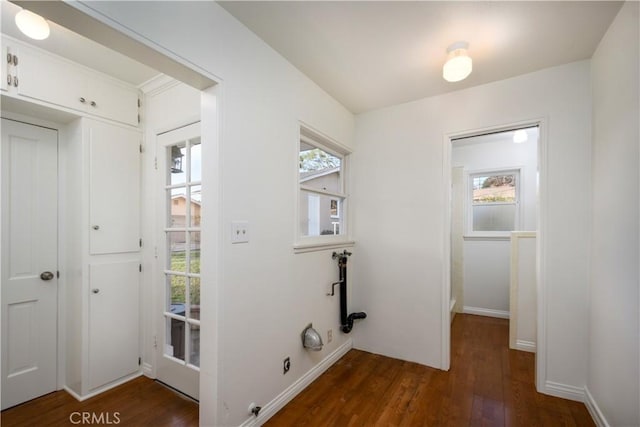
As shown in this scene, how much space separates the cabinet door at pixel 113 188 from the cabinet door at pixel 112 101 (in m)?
0.09

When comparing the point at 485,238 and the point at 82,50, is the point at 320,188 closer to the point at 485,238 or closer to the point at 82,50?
the point at 82,50

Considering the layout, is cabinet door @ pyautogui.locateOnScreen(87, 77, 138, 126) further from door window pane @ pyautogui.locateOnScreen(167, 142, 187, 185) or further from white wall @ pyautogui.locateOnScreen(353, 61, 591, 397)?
white wall @ pyautogui.locateOnScreen(353, 61, 591, 397)

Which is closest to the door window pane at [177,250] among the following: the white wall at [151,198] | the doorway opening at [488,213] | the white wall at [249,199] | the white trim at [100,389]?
the white wall at [151,198]

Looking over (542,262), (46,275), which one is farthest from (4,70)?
(542,262)

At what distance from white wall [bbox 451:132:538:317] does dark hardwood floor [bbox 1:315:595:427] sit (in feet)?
4.83

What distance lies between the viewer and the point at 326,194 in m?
2.62

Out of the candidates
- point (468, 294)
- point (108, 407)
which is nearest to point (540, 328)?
point (468, 294)

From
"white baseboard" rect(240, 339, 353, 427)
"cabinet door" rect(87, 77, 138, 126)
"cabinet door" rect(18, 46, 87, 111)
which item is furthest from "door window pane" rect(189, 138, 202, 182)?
"white baseboard" rect(240, 339, 353, 427)

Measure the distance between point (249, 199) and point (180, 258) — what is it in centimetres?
91

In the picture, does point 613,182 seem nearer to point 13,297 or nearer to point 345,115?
point 345,115

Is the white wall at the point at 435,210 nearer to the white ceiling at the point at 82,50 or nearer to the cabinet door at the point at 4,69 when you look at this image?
the white ceiling at the point at 82,50

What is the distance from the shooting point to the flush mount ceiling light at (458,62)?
174 centimetres

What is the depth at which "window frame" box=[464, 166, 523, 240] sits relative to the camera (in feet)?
12.6

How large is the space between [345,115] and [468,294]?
3.16 meters
